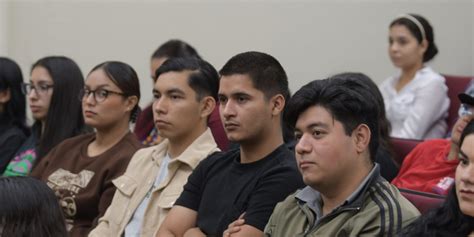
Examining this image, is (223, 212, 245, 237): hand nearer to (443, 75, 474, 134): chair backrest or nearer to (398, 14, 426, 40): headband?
(443, 75, 474, 134): chair backrest

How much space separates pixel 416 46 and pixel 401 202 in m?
3.03

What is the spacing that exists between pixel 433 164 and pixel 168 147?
1.19m

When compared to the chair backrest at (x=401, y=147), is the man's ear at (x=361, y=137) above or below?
above

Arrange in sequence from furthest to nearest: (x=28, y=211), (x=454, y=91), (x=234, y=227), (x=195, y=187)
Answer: (x=454, y=91) < (x=195, y=187) < (x=234, y=227) < (x=28, y=211)

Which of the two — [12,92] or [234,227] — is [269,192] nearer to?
[234,227]

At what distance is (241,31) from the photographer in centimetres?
623

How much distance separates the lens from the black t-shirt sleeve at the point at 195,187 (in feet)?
11.2

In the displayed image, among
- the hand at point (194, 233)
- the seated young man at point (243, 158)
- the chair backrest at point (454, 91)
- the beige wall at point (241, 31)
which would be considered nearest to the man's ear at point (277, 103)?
the seated young man at point (243, 158)

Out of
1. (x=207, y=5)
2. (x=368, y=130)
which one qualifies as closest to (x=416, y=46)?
(x=207, y=5)

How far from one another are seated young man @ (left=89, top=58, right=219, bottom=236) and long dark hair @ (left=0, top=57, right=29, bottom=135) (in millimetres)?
1607

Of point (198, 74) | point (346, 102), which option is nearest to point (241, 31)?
point (198, 74)

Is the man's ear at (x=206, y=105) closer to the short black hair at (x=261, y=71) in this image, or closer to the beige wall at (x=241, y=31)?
the short black hair at (x=261, y=71)

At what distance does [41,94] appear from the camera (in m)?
4.97

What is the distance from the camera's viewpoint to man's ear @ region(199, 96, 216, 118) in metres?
3.91
